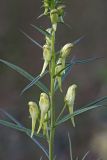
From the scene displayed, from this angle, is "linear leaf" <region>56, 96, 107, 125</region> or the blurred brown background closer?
"linear leaf" <region>56, 96, 107, 125</region>

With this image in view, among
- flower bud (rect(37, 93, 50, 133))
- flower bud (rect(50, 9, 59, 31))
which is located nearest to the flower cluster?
flower bud (rect(37, 93, 50, 133))

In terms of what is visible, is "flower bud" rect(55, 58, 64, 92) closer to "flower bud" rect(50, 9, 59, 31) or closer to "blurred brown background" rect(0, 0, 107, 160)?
"flower bud" rect(50, 9, 59, 31)

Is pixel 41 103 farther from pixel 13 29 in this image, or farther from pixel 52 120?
pixel 13 29

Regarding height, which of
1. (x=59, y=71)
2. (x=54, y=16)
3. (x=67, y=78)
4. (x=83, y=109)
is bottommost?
(x=67, y=78)

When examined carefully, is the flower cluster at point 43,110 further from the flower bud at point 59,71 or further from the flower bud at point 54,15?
the flower bud at point 54,15

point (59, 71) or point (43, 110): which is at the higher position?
point (59, 71)

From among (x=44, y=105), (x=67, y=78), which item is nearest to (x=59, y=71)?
(x=44, y=105)

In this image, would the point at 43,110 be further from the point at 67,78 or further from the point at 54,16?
the point at 67,78

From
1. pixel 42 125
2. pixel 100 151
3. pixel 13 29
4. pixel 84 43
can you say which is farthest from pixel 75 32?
pixel 42 125

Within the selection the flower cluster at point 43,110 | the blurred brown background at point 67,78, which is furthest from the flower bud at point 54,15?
the blurred brown background at point 67,78
